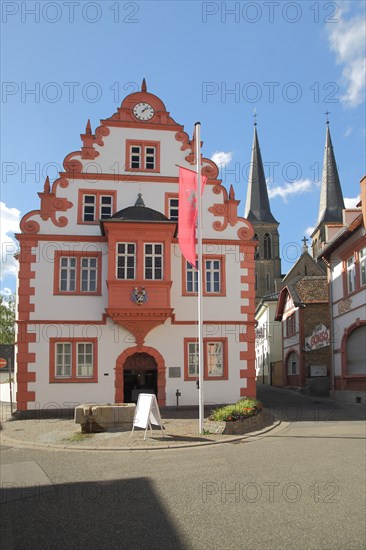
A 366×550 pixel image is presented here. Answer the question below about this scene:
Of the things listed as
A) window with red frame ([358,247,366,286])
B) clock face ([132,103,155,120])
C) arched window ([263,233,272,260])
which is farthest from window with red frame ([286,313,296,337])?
arched window ([263,233,272,260])

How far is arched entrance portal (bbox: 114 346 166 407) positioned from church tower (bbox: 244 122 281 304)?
6041 centimetres

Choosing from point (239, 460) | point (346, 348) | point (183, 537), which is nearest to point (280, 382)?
point (346, 348)

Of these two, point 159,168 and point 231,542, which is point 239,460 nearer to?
point 231,542

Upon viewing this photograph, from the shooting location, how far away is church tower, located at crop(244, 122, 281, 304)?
8300cm

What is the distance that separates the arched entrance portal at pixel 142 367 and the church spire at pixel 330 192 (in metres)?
58.1

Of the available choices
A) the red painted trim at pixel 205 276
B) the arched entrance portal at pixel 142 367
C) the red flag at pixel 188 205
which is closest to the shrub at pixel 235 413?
the red flag at pixel 188 205

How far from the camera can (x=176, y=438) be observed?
15438 millimetres

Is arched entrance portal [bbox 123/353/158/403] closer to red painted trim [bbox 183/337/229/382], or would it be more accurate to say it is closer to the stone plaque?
the stone plaque

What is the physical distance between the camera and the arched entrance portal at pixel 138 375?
2328cm

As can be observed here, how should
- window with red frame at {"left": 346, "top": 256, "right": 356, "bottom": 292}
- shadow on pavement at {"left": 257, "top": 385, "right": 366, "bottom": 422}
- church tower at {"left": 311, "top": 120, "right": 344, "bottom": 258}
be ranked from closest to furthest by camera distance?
shadow on pavement at {"left": 257, "top": 385, "right": 366, "bottom": 422} < window with red frame at {"left": 346, "top": 256, "right": 356, "bottom": 292} < church tower at {"left": 311, "top": 120, "right": 344, "bottom": 258}

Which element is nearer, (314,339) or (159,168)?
(159,168)

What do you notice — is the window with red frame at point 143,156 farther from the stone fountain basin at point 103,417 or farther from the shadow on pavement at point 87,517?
the shadow on pavement at point 87,517

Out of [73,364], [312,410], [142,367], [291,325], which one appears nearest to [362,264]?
[312,410]

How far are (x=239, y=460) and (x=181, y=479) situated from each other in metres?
2.36
